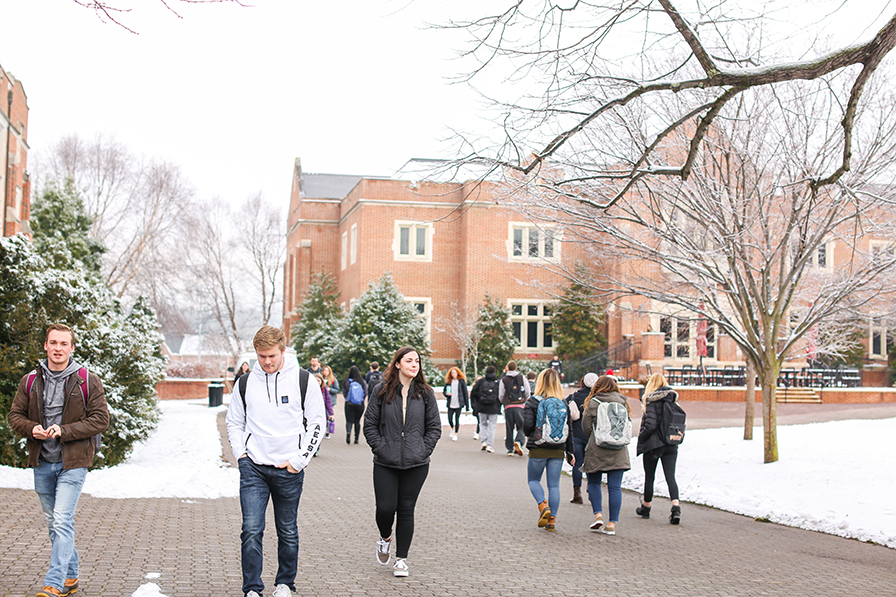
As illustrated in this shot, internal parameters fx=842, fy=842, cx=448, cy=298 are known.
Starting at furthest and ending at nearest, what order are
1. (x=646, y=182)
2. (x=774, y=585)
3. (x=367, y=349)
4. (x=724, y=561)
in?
1. (x=367, y=349)
2. (x=646, y=182)
3. (x=724, y=561)
4. (x=774, y=585)

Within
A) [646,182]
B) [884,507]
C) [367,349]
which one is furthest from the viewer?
[367,349]

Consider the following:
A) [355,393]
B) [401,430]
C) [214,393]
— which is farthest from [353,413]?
[214,393]

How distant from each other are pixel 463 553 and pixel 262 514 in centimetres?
276

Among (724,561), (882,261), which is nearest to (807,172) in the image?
(882,261)

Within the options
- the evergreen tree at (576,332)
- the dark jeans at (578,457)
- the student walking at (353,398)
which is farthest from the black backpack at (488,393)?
the evergreen tree at (576,332)

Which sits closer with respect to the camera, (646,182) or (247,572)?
(247,572)

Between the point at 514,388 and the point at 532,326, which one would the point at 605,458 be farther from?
the point at 532,326

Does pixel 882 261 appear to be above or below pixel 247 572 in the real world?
above

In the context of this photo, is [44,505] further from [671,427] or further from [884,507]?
[884,507]

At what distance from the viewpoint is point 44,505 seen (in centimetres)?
580

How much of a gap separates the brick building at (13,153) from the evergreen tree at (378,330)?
43.1 feet

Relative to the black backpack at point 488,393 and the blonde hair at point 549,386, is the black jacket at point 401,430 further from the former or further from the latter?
the black backpack at point 488,393

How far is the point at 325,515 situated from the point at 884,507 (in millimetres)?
7113

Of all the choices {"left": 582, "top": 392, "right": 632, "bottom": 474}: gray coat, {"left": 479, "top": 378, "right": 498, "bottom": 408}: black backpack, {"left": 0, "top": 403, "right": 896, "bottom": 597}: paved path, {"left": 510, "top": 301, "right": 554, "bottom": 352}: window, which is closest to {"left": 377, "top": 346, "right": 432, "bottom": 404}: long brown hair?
{"left": 0, "top": 403, "right": 896, "bottom": 597}: paved path
